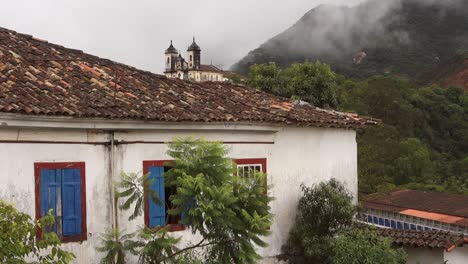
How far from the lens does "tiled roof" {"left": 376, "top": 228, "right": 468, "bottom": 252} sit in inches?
508

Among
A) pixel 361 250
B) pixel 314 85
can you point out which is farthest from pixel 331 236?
pixel 314 85

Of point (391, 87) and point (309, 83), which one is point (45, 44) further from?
point (391, 87)

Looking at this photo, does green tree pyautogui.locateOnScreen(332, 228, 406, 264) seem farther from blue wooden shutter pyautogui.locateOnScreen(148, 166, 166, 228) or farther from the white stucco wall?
blue wooden shutter pyautogui.locateOnScreen(148, 166, 166, 228)

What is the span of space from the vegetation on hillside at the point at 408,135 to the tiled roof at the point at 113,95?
7.18 meters

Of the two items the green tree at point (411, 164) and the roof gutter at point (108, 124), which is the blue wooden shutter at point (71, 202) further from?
the green tree at point (411, 164)

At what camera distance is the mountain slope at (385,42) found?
250 feet

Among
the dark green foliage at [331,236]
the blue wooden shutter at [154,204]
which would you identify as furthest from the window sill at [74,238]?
the dark green foliage at [331,236]

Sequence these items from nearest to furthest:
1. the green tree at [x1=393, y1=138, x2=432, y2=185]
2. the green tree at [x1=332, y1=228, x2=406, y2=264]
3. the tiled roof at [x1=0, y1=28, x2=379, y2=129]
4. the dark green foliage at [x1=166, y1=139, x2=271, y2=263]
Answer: the dark green foliage at [x1=166, y1=139, x2=271, y2=263], the tiled roof at [x1=0, y1=28, x2=379, y2=129], the green tree at [x1=332, y1=228, x2=406, y2=264], the green tree at [x1=393, y1=138, x2=432, y2=185]

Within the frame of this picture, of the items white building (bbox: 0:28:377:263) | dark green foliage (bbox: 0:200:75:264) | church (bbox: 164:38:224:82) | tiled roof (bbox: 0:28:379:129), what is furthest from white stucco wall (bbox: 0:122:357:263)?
church (bbox: 164:38:224:82)

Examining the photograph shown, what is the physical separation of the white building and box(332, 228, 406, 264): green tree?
1.40 m

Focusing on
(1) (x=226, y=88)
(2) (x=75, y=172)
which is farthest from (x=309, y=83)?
(2) (x=75, y=172)

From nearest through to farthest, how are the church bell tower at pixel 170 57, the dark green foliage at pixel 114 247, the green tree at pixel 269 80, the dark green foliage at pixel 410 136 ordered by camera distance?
the dark green foliage at pixel 114 247, the green tree at pixel 269 80, the dark green foliage at pixel 410 136, the church bell tower at pixel 170 57

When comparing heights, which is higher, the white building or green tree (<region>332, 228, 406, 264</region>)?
the white building

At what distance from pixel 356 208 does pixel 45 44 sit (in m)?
6.86
